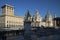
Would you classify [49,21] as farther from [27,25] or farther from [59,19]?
[27,25]

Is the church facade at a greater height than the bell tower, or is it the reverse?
the bell tower

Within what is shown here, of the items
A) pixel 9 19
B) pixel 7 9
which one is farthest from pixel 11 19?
pixel 7 9

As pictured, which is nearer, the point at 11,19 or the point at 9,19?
the point at 9,19

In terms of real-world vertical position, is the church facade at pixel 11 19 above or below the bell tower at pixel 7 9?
below

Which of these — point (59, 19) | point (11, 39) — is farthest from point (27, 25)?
point (59, 19)

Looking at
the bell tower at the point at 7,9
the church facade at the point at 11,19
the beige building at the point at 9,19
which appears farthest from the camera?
the bell tower at the point at 7,9

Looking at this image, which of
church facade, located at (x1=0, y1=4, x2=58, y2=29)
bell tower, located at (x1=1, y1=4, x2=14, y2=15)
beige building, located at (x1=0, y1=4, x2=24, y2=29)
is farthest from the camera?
bell tower, located at (x1=1, y1=4, x2=14, y2=15)

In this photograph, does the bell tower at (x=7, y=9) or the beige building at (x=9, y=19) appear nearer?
the beige building at (x=9, y=19)

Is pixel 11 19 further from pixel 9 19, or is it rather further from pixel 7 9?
pixel 7 9

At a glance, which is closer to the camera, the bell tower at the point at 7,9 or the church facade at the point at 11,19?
the church facade at the point at 11,19

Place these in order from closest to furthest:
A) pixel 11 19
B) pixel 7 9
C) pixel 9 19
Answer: pixel 9 19, pixel 11 19, pixel 7 9

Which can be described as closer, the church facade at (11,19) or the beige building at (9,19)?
the church facade at (11,19)

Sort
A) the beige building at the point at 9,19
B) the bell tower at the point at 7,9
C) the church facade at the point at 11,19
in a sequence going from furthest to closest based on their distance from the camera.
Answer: the bell tower at the point at 7,9, the beige building at the point at 9,19, the church facade at the point at 11,19

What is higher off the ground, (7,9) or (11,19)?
(7,9)
